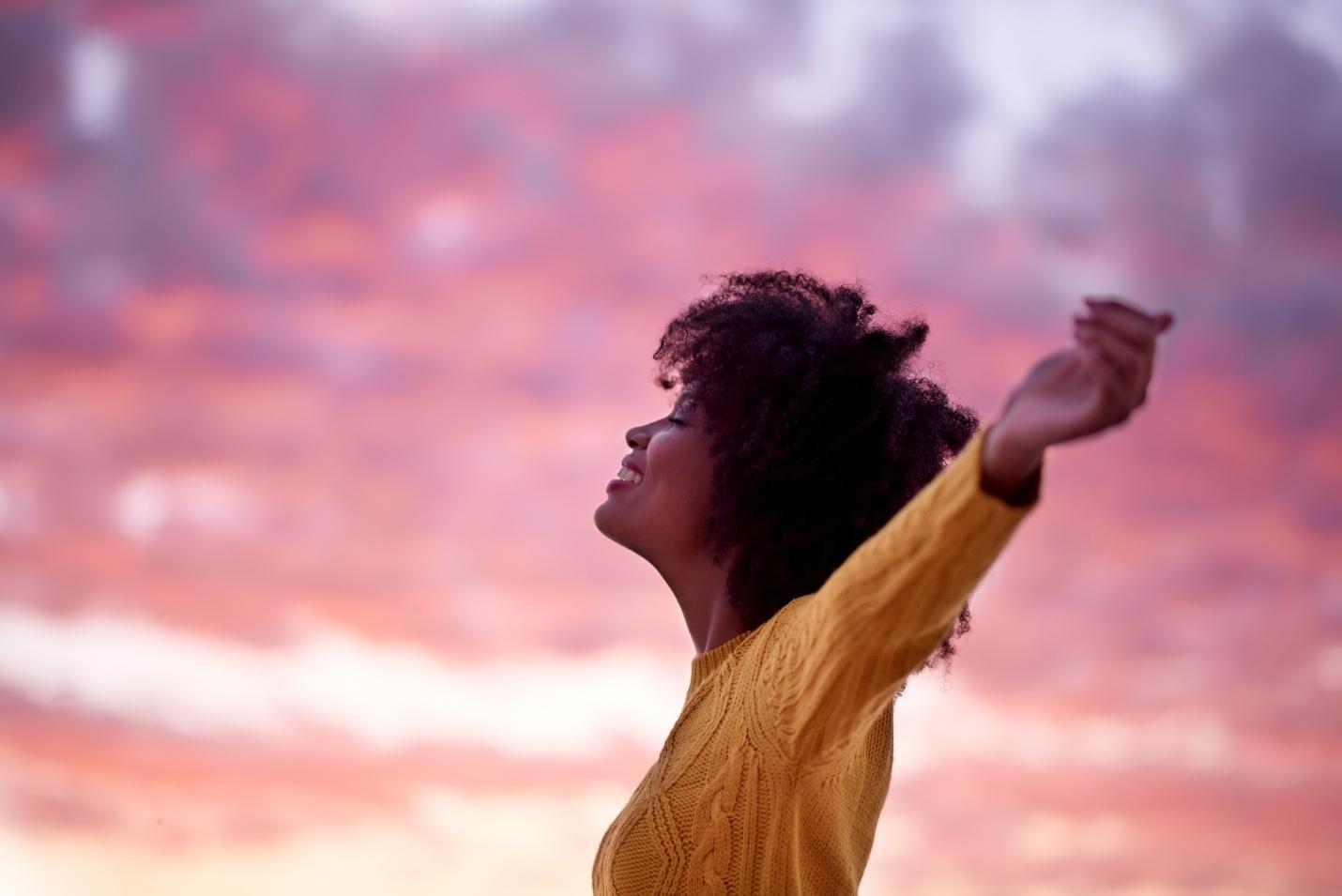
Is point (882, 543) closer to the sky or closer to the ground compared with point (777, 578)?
closer to the ground

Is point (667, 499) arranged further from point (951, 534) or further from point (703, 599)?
point (951, 534)

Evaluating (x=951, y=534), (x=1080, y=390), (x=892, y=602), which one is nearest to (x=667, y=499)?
(x=892, y=602)

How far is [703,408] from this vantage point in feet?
12.2

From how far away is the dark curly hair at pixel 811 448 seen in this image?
3.57 metres

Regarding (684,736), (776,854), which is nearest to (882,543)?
(776,854)

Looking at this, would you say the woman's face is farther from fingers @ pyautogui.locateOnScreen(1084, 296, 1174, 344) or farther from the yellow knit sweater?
fingers @ pyautogui.locateOnScreen(1084, 296, 1174, 344)

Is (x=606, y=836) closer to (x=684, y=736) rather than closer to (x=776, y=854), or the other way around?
(x=684, y=736)

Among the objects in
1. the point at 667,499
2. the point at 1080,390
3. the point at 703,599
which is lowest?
the point at 1080,390

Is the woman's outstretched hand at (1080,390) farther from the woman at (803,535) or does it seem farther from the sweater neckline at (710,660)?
the sweater neckline at (710,660)

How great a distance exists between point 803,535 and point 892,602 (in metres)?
1.33

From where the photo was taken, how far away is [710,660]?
350 cm

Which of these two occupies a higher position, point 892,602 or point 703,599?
point 703,599

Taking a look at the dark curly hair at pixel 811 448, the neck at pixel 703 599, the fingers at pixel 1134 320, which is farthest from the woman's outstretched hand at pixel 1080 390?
the neck at pixel 703 599

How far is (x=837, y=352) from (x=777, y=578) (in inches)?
22.9
